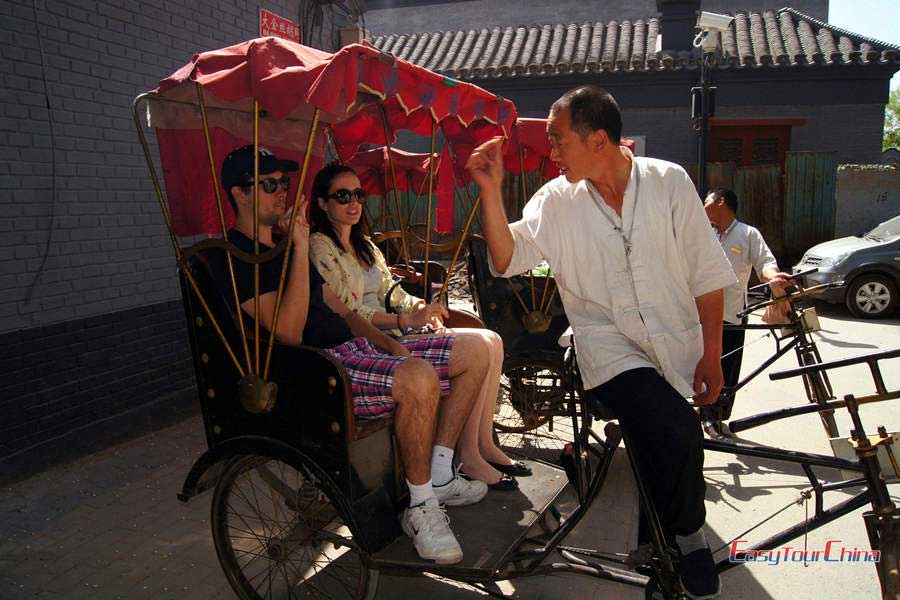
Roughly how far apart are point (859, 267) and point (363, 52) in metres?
9.38

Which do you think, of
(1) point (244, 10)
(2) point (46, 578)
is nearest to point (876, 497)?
(2) point (46, 578)

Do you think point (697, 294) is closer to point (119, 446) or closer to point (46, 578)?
point (46, 578)

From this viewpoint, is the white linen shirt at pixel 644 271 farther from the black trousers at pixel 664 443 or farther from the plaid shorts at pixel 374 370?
the plaid shorts at pixel 374 370

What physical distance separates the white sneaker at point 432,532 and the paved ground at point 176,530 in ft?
1.91

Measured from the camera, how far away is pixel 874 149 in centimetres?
1434

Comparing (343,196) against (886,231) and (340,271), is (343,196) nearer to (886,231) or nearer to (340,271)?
(340,271)

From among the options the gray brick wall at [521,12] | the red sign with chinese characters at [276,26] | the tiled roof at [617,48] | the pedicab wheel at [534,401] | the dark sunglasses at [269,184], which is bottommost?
the pedicab wheel at [534,401]

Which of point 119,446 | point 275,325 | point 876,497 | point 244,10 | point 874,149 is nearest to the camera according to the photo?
point 876,497

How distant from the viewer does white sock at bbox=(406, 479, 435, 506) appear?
9.12 feet

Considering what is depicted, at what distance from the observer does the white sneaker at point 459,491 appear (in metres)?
3.06

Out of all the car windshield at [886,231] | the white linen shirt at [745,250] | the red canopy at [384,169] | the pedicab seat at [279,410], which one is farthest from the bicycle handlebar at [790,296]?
the car windshield at [886,231]

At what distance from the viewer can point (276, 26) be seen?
6.64 m

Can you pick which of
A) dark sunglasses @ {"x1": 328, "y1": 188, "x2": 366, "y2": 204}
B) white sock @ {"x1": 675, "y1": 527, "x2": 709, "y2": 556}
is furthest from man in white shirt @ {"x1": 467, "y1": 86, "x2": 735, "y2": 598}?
dark sunglasses @ {"x1": 328, "y1": 188, "x2": 366, "y2": 204}

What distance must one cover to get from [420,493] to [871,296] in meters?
9.17
